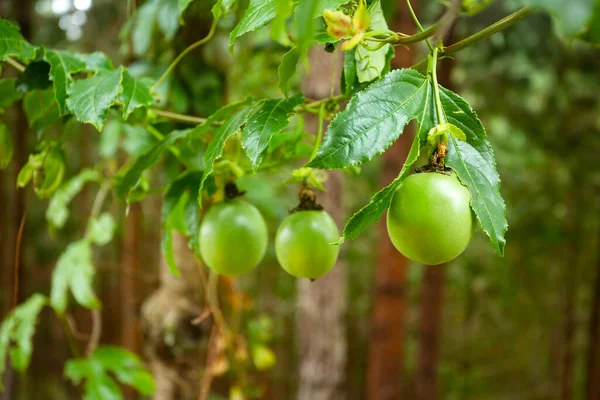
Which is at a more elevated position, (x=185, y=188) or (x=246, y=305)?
(x=185, y=188)

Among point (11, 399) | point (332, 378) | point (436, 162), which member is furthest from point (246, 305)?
point (436, 162)

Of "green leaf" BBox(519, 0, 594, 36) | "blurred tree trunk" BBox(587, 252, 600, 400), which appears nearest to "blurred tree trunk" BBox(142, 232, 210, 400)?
"green leaf" BBox(519, 0, 594, 36)

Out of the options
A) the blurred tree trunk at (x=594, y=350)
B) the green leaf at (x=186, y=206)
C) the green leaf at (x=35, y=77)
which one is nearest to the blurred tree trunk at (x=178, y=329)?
the green leaf at (x=186, y=206)

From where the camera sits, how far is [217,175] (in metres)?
0.94

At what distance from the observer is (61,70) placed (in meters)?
0.81

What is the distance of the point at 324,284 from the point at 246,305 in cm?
31

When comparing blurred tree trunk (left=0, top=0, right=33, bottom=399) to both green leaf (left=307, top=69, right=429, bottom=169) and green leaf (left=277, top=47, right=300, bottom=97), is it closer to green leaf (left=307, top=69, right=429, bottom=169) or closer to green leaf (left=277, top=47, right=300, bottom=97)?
green leaf (left=277, top=47, right=300, bottom=97)

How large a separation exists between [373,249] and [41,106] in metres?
4.60

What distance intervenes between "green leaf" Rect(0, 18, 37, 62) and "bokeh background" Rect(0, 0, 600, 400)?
466 millimetres

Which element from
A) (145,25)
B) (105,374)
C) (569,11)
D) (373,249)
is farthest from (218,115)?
(373,249)

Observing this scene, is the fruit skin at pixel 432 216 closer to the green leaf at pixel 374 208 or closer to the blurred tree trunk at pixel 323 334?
the green leaf at pixel 374 208

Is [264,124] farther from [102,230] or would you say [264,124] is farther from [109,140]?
[109,140]

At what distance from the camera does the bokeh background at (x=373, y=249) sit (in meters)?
1.65

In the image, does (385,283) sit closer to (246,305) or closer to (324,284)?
(324,284)
